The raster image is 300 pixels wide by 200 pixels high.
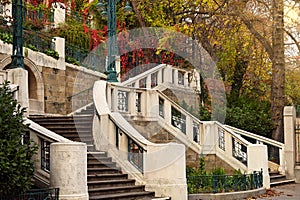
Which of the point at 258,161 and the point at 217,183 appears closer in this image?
the point at 217,183

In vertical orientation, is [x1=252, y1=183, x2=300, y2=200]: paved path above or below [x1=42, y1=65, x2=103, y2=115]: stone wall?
below

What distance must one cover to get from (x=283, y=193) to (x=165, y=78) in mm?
10008

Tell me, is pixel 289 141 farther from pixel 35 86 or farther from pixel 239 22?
pixel 35 86

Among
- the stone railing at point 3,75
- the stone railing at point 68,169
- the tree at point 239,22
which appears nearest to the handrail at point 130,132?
the stone railing at point 68,169

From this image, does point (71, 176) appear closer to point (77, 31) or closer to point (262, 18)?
point (262, 18)

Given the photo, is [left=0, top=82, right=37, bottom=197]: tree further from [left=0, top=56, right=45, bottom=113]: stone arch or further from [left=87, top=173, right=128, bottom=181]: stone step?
[left=0, top=56, right=45, bottom=113]: stone arch

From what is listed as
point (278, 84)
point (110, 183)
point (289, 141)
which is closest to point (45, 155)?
point (110, 183)

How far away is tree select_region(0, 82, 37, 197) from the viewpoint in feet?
29.6

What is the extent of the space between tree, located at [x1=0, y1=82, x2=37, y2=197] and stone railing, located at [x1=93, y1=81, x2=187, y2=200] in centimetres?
377

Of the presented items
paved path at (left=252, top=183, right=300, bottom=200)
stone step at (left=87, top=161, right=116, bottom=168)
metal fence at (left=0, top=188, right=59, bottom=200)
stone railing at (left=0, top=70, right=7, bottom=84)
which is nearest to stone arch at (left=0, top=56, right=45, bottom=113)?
stone railing at (left=0, top=70, right=7, bottom=84)

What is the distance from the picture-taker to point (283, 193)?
15.3 m

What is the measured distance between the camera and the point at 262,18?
70.6 feet

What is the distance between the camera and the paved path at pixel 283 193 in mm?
14281

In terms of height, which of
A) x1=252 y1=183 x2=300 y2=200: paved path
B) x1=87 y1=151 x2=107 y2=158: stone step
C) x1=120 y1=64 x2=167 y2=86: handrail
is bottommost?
x1=252 y1=183 x2=300 y2=200: paved path
